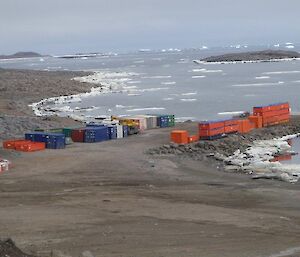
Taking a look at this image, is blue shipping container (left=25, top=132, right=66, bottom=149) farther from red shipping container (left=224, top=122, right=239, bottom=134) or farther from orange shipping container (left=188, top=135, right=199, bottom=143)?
red shipping container (left=224, top=122, right=239, bottom=134)

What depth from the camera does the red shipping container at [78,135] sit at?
110 feet

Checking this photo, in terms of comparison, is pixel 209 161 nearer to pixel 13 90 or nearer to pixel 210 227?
pixel 210 227

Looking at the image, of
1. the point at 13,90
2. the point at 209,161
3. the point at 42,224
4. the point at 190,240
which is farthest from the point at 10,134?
the point at 13,90

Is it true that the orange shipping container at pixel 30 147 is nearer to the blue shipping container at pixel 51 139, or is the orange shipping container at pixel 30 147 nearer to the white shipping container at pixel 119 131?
the blue shipping container at pixel 51 139

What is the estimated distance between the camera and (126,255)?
13.0 meters

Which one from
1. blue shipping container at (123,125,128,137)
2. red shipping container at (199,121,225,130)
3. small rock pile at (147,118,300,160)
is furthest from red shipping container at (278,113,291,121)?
blue shipping container at (123,125,128,137)

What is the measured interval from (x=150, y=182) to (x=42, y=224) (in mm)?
7631

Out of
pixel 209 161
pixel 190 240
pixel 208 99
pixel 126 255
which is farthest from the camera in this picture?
pixel 208 99

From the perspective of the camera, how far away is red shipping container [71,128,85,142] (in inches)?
1325

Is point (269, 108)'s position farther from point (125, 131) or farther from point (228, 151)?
point (125, 131)

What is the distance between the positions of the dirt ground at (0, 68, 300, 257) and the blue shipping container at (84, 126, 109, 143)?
369 cm

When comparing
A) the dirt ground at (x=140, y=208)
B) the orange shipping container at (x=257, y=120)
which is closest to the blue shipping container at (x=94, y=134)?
the dirt ground at (x=140, y=208)

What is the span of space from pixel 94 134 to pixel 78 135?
0.99 m

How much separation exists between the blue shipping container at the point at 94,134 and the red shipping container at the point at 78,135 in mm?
219
